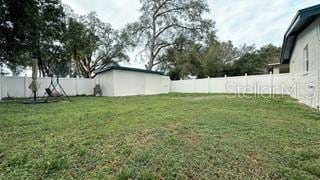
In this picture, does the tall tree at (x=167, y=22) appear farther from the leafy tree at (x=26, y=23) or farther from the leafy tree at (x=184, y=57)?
the leafy tree at (x=26, y=23)

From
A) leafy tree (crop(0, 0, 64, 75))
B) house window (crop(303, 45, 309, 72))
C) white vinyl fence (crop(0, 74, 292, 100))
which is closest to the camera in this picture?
house window (crop(303, 45, 309, 72))

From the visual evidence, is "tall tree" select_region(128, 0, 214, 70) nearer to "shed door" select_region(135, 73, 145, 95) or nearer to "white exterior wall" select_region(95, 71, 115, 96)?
"shed door" select_region(135, 73, 145, 95)

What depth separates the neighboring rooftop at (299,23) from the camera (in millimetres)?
6054

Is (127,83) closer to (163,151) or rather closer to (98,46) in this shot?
(98,46)

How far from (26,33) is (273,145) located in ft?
44.9

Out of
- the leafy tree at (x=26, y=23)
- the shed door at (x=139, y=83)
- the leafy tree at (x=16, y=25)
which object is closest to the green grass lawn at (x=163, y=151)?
the leafy tree at (x=16, y=25)

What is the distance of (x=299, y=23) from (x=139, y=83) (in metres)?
13.5

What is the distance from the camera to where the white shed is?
17266mm

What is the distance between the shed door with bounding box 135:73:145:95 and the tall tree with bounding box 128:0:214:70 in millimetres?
6693

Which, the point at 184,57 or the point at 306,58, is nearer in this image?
the point at 306,58

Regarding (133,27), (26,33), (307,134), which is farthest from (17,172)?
(133,27)

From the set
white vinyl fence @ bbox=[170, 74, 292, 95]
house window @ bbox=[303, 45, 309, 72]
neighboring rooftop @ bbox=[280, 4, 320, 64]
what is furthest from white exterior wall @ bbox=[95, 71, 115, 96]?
house window @ bbox=[303, 45, 309, 72]

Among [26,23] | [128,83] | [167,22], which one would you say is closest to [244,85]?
[128,83]

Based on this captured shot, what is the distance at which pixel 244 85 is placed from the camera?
17.0 meters
